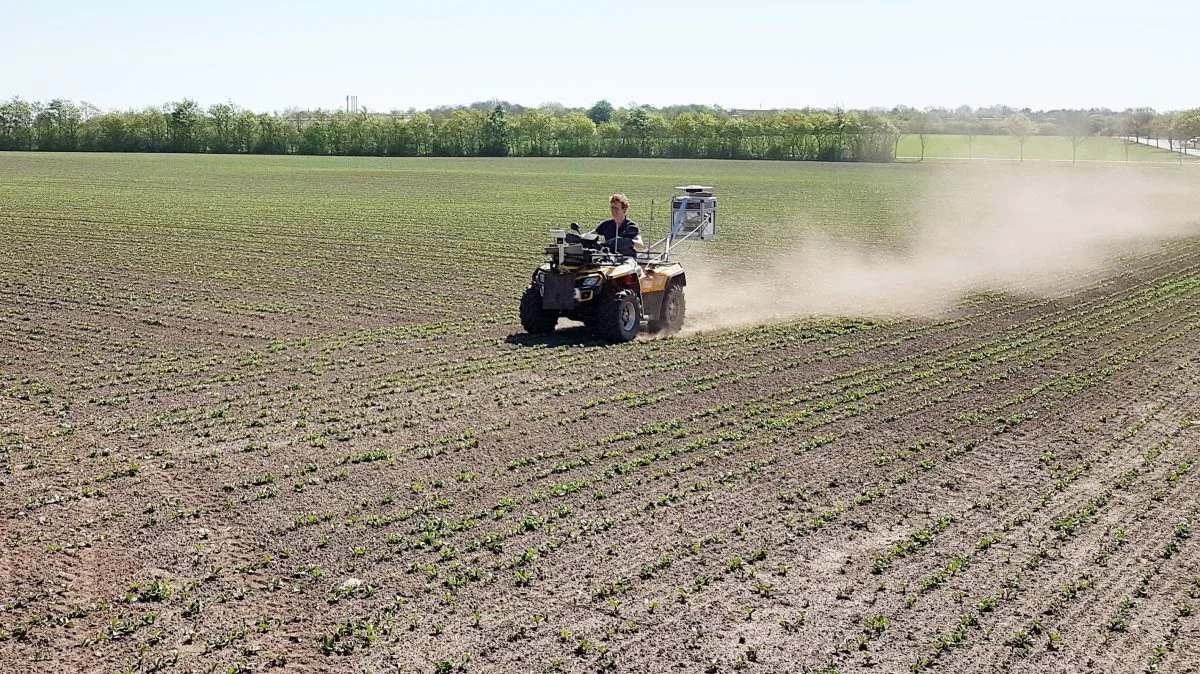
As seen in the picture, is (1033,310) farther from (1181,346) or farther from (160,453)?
(160,453)

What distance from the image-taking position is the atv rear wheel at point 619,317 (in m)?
18.2

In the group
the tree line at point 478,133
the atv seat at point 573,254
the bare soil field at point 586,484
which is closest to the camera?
the bare soil field at point 586,484

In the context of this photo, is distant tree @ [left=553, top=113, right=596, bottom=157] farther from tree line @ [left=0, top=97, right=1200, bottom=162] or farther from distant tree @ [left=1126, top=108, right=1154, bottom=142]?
distant tree @ [left=1126, top=108, right=1154, bottom=142]

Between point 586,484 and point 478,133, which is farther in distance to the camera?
point 478,133

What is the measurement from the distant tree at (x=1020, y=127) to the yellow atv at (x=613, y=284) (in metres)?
104

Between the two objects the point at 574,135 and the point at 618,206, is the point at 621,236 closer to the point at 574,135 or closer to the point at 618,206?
the point at 618,206

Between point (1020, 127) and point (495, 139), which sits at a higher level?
point (1020, 127)

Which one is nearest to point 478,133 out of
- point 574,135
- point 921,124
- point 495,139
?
point 495,139

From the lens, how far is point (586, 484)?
38.2 feet

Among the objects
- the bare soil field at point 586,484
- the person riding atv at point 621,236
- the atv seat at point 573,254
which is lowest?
the bare soil field at point 586,484

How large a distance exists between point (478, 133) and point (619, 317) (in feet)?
336

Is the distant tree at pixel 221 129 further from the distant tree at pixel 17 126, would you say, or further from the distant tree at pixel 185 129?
the distant tree at pixel 17 126

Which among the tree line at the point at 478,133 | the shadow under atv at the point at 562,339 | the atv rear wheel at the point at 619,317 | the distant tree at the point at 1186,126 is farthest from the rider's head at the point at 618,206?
the distant tree at the point at 1186,126

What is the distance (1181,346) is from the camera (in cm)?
1925
